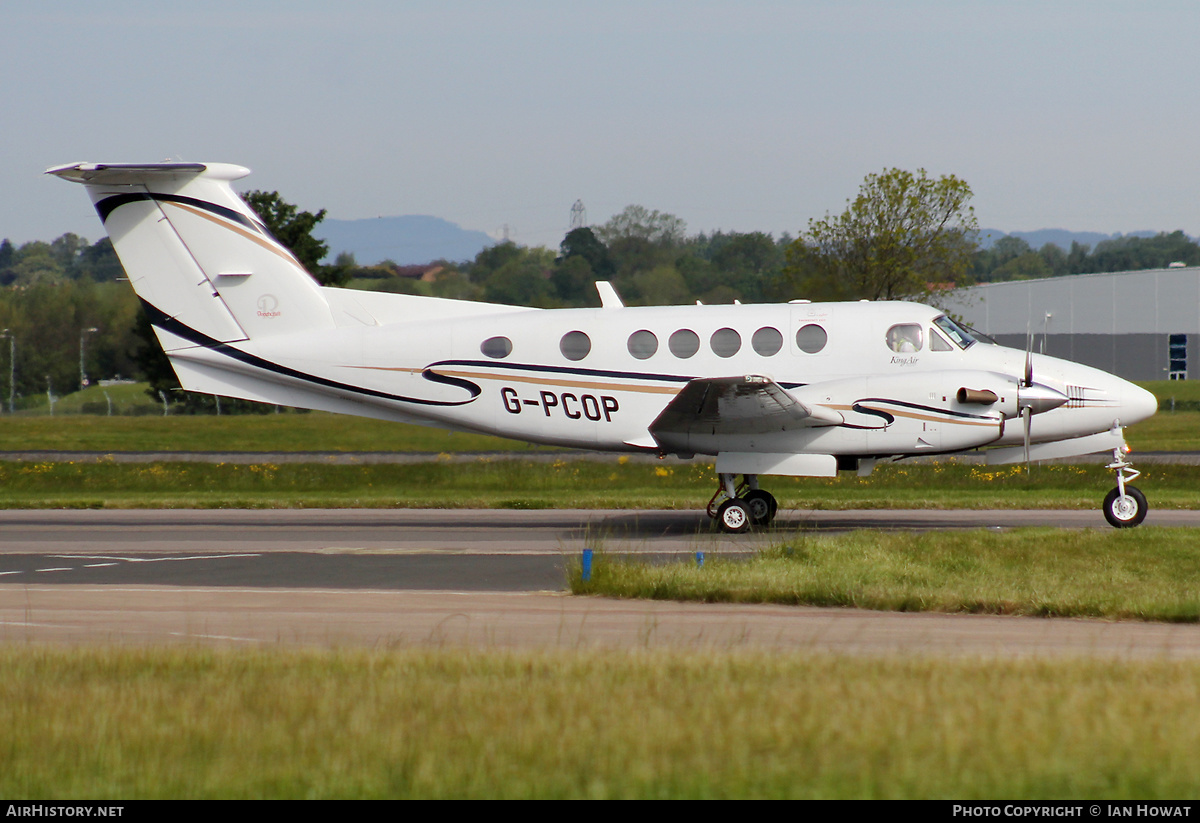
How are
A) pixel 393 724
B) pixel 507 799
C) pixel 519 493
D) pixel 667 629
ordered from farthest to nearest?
pixel 519 493 → pixel 667 629 → pixel 393 724 → pixel 507 799

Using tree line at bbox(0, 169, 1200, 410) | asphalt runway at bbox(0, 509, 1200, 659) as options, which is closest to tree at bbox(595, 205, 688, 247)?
tree line at bbox(0, 169, 1200, 410)

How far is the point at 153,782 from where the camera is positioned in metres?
5.46

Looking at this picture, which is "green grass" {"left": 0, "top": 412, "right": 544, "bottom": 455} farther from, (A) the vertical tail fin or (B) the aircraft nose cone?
(B) the aircraft nose cone

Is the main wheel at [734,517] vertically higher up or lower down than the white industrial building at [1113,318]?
lower down

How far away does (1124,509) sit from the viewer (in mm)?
17266

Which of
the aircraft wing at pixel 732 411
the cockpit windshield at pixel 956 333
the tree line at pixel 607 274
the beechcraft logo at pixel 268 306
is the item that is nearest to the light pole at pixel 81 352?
the tree line at pixel 607 274

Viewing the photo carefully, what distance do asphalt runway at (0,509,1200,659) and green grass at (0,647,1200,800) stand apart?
1451mm

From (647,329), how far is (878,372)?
3809mm

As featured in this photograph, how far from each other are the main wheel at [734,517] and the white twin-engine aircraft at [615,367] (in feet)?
0.09

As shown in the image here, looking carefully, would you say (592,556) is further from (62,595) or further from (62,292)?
(62,292)

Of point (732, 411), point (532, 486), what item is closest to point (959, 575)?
point (732, 411)

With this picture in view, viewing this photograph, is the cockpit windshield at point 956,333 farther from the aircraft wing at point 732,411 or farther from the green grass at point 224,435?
the green grass at point 224,435

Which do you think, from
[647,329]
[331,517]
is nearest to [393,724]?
[647,329]

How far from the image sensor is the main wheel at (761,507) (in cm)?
1886
